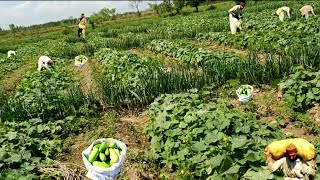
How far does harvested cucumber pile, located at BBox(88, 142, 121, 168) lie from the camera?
4395mm

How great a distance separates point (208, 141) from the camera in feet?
14.8

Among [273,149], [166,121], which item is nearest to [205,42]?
[166,121]

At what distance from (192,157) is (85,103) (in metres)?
→ 3.31

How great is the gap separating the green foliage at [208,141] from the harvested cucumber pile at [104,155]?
679 mm

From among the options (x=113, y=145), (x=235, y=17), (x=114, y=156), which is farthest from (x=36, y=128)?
(x=235, y=17)

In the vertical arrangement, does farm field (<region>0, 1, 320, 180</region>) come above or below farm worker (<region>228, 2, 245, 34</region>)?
below

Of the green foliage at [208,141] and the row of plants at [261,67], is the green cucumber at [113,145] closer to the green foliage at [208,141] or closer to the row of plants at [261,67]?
the green foliage at [208,141]

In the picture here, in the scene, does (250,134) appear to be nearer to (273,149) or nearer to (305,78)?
(273,149)

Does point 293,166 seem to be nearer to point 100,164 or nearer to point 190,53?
point 100,164

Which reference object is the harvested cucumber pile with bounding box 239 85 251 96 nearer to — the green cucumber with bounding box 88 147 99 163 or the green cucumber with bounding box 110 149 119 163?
the green cucumber with bounding box 110 149 119 163

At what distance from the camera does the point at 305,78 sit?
6.88 meters

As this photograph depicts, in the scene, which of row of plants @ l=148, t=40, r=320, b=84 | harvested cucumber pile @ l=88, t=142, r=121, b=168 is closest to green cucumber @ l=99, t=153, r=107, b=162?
harvested cucumber pile @ l=88, t=142, r=121, b=168

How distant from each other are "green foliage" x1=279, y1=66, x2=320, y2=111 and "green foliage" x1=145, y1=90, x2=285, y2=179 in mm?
1397

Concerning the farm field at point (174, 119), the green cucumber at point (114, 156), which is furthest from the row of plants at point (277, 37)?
the green cucumber at point (114, 156)
